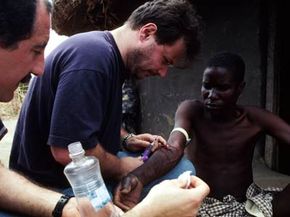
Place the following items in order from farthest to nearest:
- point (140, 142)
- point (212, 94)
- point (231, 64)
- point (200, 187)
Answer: point (231, 64) < point (212, 94) < point (140, 142) < point (200, 187)

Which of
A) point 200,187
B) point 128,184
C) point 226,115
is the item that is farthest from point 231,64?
point 200,187

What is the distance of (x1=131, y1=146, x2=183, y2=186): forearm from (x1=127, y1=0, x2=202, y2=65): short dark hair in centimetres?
64

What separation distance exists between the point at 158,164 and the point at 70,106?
0.75 m

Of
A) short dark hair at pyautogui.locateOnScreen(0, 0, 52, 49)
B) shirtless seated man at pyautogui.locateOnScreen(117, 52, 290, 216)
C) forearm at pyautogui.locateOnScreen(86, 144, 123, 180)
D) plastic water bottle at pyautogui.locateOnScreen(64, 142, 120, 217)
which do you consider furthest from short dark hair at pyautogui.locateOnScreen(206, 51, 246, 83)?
short dark hair at pyautogui.locateOnScreen(0, 0, 52, 49)

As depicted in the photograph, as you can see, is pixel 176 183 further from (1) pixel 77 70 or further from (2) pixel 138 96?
(2) pixel 138 96

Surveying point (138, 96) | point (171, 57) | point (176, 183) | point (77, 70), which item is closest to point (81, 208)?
point (176, 183)

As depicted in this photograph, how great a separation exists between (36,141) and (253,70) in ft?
8.75

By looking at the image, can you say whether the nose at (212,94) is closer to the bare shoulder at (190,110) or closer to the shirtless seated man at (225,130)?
the shirtless seated man at (225,130)

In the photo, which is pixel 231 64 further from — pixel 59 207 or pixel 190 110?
pixel 59 207

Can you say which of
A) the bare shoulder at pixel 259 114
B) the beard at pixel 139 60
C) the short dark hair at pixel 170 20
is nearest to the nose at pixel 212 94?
the bare shoulder at pixel 259 114

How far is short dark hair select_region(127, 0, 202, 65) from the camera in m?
2.78

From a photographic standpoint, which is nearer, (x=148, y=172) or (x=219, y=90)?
(x=148, y=172)

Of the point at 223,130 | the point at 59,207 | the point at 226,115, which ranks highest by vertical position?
the point at 59,207

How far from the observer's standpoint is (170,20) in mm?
2787
